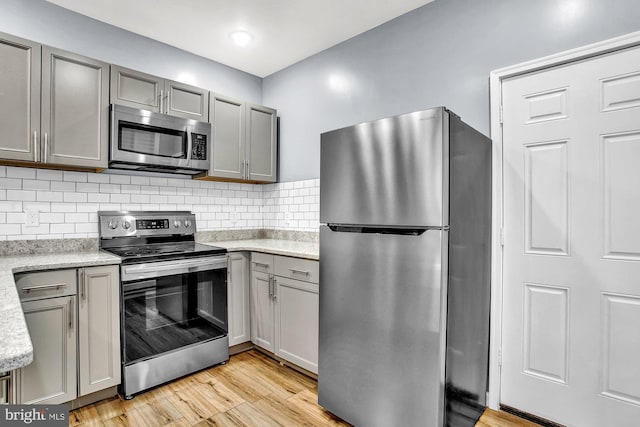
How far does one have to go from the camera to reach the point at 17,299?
113 cm

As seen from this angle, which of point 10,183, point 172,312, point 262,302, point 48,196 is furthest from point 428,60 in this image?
point 10,183

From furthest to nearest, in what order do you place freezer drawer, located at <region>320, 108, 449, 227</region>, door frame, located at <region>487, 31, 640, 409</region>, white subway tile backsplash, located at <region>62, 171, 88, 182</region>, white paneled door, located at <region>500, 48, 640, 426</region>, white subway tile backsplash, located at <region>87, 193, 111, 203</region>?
white subway tile backsplash, located at <region>87, 193, 111, 203</region> → white subway tile backsplash, located at <region>62, 171, 88, 182</region> → door frame, located at <region>487, 31, 640, 409</region> → white paneled door, located at <region>500, 48, 640, 426</region> → freezer drawer, located at <region>320, 108, 449, 227</region>

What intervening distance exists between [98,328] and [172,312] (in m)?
0.46

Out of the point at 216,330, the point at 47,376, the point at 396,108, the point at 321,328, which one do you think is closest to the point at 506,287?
the point at 321,328

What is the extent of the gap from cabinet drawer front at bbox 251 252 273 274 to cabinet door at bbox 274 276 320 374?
0.37ft

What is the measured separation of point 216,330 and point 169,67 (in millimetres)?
2270

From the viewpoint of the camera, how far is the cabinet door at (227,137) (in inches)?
119

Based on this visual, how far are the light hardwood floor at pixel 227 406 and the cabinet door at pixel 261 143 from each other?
175 centimetres

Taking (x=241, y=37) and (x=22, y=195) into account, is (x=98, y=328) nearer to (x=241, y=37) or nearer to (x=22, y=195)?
(x=22, y=195)

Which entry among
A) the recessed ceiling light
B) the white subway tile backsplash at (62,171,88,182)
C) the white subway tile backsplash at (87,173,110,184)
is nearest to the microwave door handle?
the white subway tile backsplash at (87,173,110,184)

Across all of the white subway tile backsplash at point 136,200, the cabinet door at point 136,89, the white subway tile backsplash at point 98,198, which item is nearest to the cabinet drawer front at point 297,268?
the white subway tile backsplash at point 136,200

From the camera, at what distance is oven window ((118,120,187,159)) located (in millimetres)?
2494

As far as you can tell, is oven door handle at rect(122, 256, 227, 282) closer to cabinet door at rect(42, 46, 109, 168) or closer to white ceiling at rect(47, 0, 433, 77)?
cabinet door at rect(42, 46, 109, 168)

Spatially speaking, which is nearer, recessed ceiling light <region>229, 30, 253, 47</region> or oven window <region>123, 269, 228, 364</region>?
oven window <region>123, 269, 228, 364</region>
